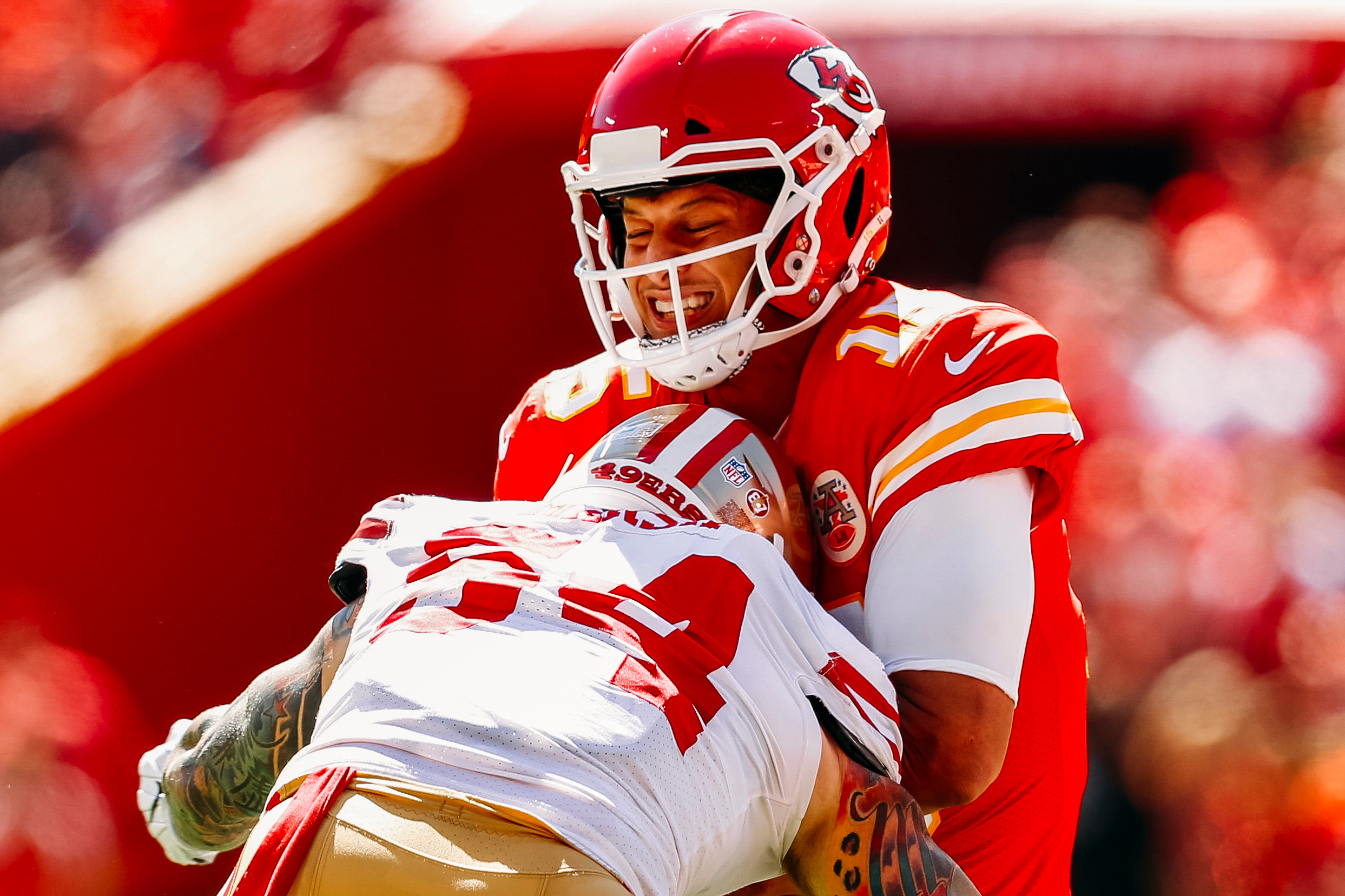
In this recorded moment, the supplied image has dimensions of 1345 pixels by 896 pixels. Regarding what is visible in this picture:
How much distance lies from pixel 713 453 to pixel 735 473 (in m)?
0.04

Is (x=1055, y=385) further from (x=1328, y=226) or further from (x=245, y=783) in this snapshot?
(x=1328, y=226)

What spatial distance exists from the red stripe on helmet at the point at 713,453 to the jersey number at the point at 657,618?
0.97 feet

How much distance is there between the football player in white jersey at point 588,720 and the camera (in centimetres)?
113

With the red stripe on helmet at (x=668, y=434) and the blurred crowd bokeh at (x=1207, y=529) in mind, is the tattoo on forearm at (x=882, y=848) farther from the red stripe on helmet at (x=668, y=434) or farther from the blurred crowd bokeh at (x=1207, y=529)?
the blurred crowd bokeh at (x=1207, y=529)

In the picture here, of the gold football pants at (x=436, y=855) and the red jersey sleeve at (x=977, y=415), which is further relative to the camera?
the red jersey sleeve at (x=977, y=415)

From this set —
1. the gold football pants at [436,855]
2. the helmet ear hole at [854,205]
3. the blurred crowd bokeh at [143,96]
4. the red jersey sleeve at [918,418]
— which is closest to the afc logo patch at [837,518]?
the red jersey sleeve at [918,418]

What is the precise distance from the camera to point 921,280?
364cm

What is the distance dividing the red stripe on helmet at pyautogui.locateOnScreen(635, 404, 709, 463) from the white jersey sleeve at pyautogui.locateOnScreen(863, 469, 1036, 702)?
0.30m

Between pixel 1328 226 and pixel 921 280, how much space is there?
4.07 feet

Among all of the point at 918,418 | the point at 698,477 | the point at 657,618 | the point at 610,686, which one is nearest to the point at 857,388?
the point at 918,418

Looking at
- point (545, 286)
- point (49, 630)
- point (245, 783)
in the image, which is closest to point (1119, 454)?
point (545, 286)

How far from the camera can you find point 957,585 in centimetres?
170

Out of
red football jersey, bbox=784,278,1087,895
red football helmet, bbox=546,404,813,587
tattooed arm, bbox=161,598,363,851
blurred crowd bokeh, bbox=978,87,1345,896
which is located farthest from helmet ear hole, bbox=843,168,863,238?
blurred crowd bokeh, bbox=978,87,1345,896

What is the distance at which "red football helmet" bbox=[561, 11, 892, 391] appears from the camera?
198cm
